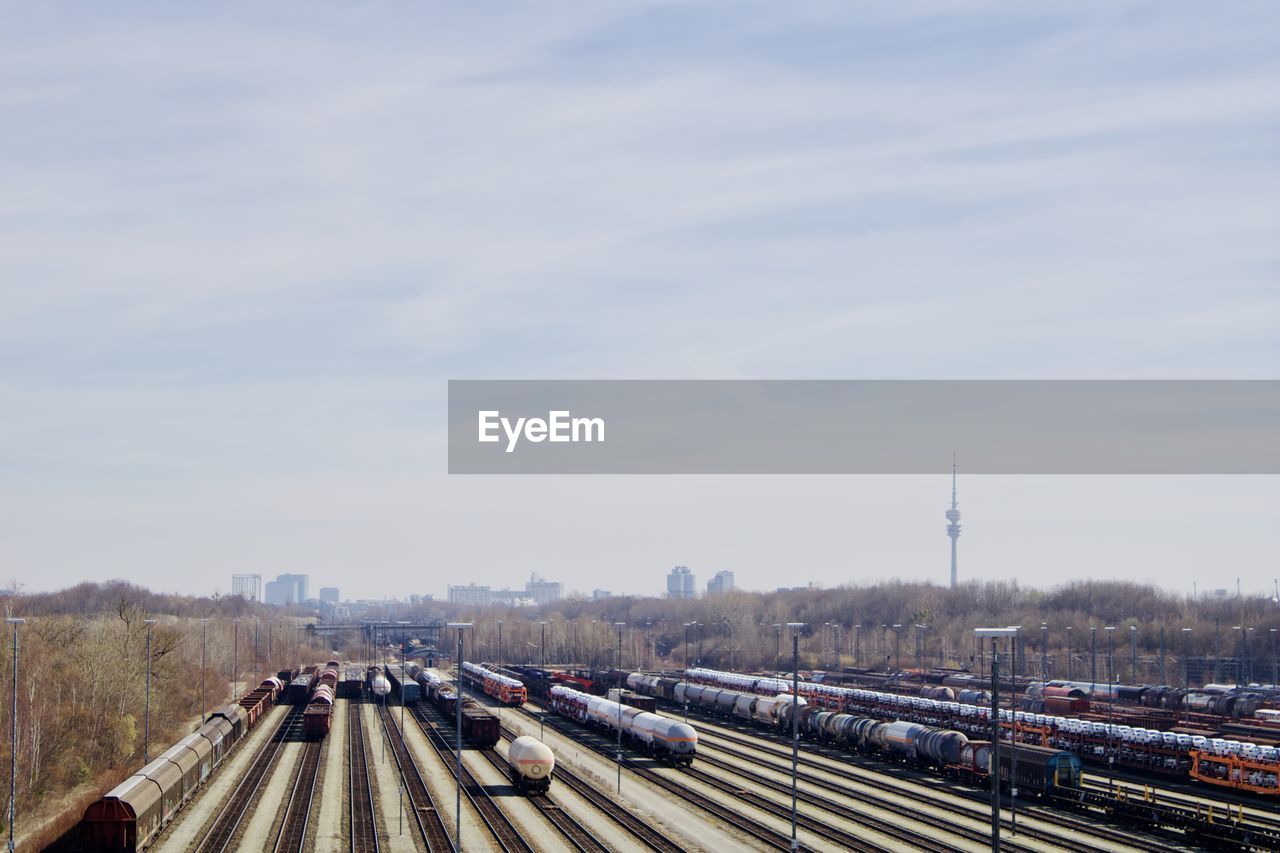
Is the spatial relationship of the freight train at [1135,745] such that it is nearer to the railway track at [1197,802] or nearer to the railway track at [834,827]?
→ the railway track at [1197,802]

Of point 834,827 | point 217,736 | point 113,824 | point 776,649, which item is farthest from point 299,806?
point 776,649

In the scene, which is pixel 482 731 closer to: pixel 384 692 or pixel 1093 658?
pixel 384 692

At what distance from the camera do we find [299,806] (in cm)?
5900

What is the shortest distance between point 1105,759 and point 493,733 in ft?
127

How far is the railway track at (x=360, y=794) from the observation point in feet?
166

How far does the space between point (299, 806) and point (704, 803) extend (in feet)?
64.4

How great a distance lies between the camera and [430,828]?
5344 centimetres

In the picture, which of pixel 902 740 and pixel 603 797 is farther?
pixel 902 740

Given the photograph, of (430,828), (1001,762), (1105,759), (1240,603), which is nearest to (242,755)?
(430,828)

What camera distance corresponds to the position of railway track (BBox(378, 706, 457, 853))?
166ft

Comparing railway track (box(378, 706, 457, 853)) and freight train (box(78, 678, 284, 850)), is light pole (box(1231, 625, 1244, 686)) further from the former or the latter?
freight train (box(78, 678, 284, 850))

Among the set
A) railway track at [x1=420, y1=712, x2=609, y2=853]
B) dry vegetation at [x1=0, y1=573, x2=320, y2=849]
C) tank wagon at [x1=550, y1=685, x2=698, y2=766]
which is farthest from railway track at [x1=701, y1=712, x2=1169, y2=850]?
dry vegetation at [x1=0, y1=573, x2=320, y2=849]

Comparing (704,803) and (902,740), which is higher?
(902,740)

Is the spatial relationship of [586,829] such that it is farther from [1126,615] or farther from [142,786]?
[1126,615]
